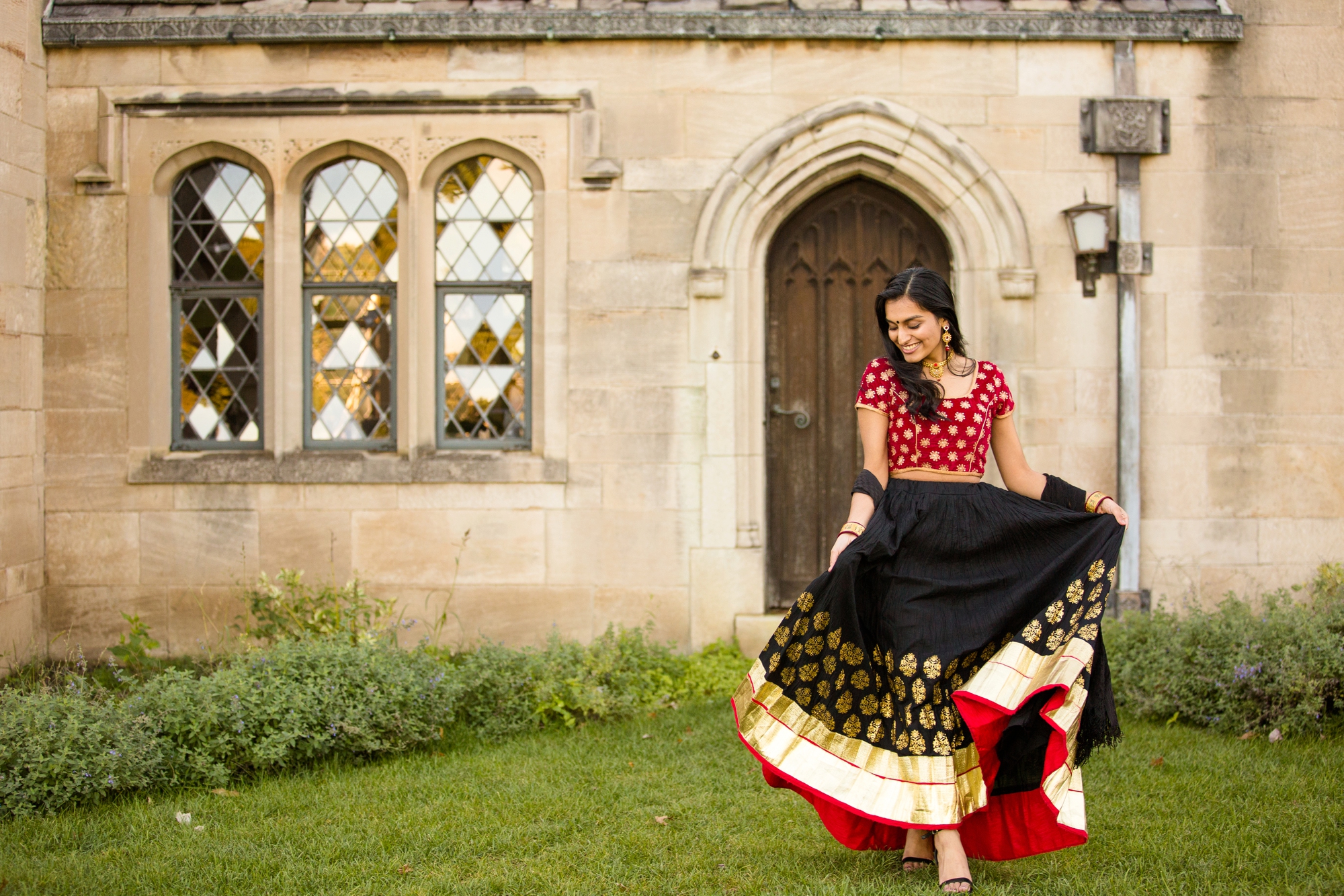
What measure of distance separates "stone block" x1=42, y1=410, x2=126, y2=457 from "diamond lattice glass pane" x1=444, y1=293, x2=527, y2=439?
2.01 meters

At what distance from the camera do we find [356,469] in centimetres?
652

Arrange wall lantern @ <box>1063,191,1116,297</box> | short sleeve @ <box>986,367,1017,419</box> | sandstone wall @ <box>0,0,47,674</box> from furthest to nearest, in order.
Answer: wall lantern @ <box>1063,191,1116,297</box> < sandstone wall @ <box>0,0,47,674</box> < short sleeve @ <box>986,367,1017,419</box>

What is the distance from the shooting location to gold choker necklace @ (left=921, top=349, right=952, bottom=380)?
11.4 ft

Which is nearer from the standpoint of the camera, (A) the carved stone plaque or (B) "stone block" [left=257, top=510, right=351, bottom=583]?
(A) the carved stone plaque

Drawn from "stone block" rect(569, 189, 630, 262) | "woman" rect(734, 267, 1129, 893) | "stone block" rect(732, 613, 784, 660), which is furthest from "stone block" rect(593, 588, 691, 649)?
"woman" rect(734, 267, 1129, 893)

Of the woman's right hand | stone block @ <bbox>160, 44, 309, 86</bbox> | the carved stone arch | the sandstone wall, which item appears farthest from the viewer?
stone block @ <bbox>160, 44, 309, 86</bbox>

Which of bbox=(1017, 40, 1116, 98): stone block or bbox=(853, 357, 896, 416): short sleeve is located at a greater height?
bbox=(1017, 40, 1116, 98): stone block

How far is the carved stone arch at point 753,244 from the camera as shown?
640 cm

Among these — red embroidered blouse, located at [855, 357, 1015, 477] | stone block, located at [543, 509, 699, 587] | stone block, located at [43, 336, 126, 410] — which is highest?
stone block, located at [43, 336, 126, 410]

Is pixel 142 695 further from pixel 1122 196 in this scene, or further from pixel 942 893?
pixel 1122 196

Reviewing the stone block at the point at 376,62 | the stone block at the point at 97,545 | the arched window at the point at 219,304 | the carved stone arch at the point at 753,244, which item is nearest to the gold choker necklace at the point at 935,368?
the carved stone arch at the point at 753,244

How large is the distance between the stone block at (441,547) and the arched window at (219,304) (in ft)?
3.33

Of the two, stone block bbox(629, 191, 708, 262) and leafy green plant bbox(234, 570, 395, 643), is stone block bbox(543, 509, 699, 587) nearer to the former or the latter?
leafy green plant bbox(234, 570, 395, 643)

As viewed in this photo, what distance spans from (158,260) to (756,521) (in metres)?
4.07
